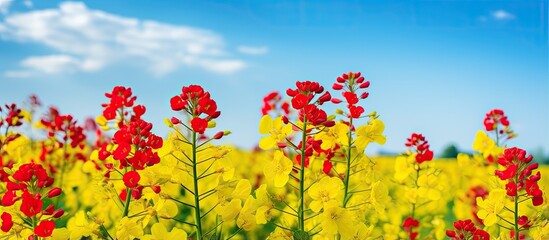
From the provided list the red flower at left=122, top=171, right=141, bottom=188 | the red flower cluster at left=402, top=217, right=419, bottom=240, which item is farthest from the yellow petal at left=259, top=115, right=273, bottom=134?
the red flower cluster at left=402, top=217, right=419, bottom=240

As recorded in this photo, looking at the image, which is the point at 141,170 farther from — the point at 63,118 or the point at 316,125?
the point at 63,118

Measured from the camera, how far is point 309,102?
300 centimetres

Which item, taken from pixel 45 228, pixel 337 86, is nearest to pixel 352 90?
pixel 337 86

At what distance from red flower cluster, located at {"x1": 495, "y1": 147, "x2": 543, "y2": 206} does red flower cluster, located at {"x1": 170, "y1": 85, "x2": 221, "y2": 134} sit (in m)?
1.35

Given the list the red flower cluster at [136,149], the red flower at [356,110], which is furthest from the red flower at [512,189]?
the red flower cluster at [136,149]

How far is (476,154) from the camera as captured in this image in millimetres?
4941

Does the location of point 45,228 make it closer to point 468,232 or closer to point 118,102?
point 118,102

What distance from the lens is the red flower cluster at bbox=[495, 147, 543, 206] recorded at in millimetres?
3133

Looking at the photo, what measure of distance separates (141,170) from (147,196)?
4.5 inches

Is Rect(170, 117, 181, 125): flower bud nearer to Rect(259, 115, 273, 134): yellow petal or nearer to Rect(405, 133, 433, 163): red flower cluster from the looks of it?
Rect(259, 115, 273, 134): yellow petal

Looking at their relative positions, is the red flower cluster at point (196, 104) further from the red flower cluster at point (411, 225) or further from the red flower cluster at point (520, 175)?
the red flower cluster at point (411, 225)

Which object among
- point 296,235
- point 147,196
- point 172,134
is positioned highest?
point 172,134

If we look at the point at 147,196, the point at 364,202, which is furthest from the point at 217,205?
the point at 364,202

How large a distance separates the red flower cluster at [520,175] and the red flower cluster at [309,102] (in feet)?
2.85
